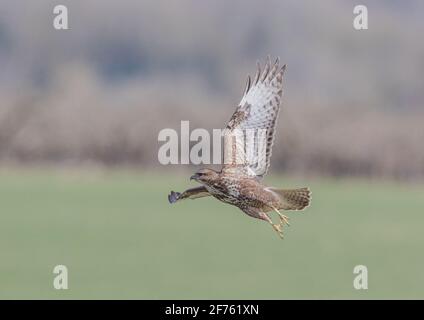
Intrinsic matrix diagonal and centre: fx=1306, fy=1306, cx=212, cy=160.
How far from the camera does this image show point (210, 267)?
55344mm

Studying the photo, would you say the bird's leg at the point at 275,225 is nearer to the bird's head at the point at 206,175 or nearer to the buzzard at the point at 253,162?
the buzzard at the point at 253,162

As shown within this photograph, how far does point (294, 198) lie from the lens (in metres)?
8.02

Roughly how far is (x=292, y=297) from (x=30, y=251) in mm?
18157

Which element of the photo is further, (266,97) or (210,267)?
(210,267)

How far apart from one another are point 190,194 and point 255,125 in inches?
40.7

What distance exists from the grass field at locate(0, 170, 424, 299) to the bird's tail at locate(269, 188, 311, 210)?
101 feet

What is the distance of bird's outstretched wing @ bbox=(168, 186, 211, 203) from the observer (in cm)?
789

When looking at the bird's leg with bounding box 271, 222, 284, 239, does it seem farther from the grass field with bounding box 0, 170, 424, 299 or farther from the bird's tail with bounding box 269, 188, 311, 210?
the grass field with bounding box 0, 170, 424, 299

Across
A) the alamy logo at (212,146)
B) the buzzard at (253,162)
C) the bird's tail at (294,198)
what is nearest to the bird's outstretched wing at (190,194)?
the buzzard at (253,162)

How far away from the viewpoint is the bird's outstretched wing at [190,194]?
7.89 metres

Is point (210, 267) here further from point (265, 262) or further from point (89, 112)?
point (89, 112)

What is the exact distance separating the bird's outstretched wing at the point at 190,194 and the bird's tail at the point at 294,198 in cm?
42

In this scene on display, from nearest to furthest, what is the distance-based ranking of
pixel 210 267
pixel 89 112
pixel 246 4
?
pixel 89 112 → pixel 210 267 → pixel 246 4
